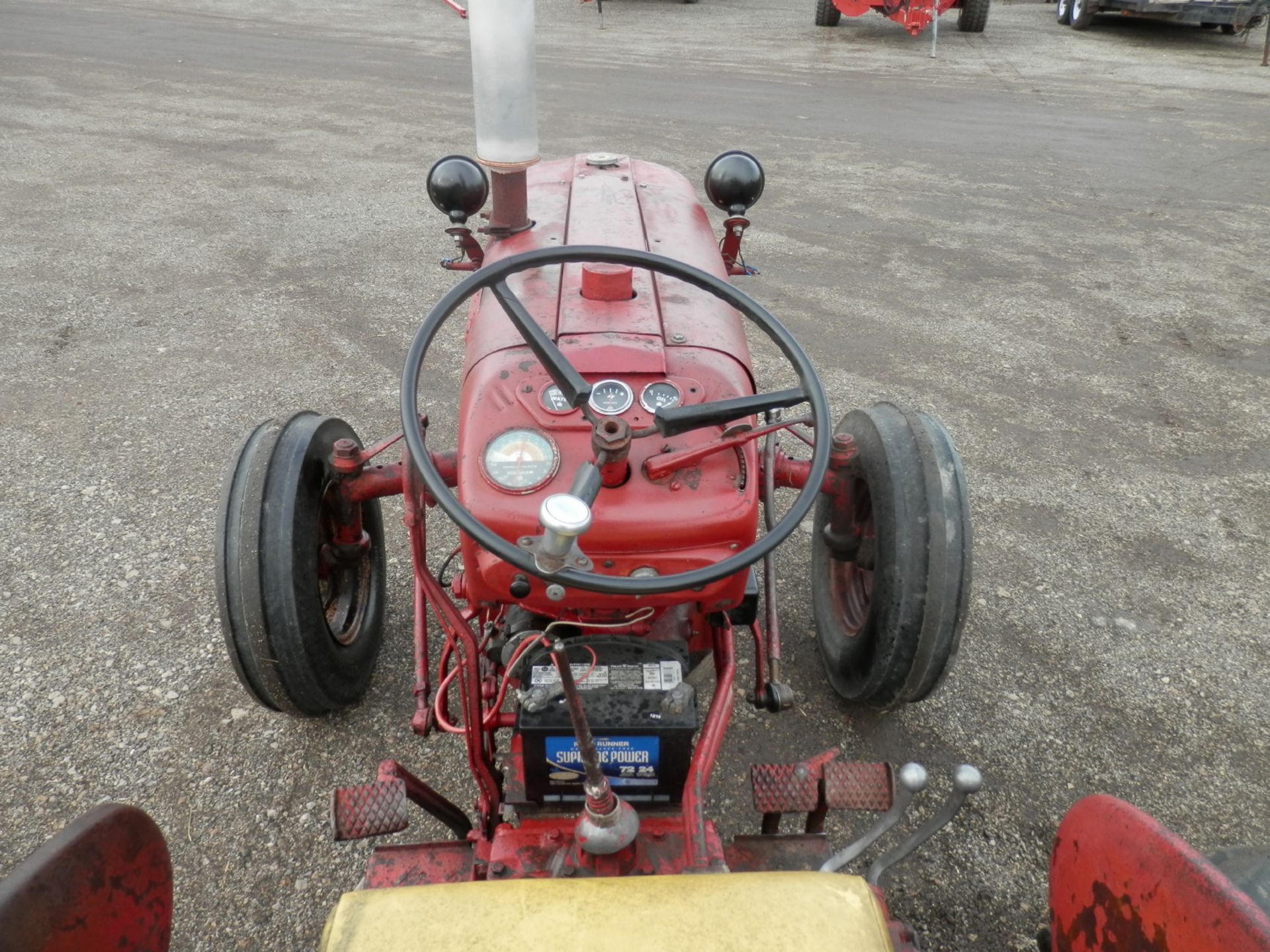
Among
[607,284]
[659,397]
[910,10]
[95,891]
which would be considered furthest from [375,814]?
[910,10]

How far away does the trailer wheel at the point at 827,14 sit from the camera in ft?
40.3

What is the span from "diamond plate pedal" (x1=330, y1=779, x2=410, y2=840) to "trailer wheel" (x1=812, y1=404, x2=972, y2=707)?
45.4 inches

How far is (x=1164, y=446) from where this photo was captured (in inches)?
145

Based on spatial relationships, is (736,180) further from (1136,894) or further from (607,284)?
(1136,894)

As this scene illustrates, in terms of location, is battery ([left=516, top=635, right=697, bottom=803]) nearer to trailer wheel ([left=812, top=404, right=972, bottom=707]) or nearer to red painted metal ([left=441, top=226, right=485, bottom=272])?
trailer wheel ([left=812, top=404, right=972, bottom=707])

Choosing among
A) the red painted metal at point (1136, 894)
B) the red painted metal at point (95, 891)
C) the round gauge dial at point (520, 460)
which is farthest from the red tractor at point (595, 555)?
the red painted metal at point (95, 891)

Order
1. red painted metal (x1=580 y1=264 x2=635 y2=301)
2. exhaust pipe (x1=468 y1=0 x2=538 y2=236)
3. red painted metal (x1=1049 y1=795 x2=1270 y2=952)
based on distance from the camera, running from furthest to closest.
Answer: red painted metal (x1=580 y1=264 x2=635 y2=301) < exhaust pipe (x1=468 y1=0 x2=538 y2=236) < red painted metal (x1=1049 y1=795 x2=1270 y2=952)

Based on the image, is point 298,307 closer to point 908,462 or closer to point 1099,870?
point 908,462

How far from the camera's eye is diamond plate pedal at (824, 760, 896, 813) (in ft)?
5.67

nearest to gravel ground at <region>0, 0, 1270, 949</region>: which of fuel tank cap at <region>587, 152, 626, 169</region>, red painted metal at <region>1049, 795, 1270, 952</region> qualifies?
red painted metal at <region>1049, 795, 1270, 952</region>

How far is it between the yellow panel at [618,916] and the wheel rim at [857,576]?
113cm

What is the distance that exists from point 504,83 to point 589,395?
772mm

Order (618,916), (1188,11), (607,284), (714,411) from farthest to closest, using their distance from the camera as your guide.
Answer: (1188,11), (607,284), (714,411), (618,916)

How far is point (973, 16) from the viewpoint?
12219 millimetres
